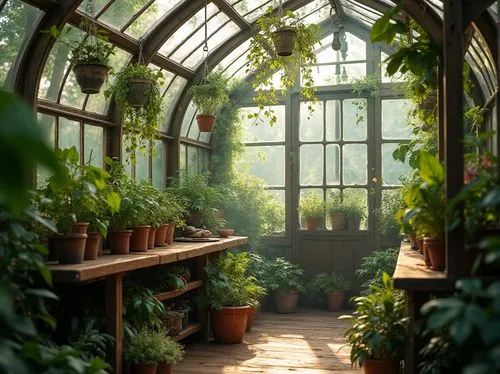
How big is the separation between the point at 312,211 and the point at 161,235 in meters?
3.11

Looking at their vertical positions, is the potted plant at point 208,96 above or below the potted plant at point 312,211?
above

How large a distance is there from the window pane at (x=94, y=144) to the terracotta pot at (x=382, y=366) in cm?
304

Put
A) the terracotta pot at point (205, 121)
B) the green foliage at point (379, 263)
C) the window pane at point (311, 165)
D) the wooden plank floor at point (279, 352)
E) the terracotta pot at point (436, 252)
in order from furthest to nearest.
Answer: the window pane at point (311, 165) → the green foliage at point (379, 263) → the terracotta pot at point (205, 121) → the wooden plank floor at point (279, 352) → the terracotta pot at point (436, 252)

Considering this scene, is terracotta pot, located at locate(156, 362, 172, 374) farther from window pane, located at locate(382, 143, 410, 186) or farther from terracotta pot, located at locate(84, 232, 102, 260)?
window pane, located at locate(382, 143, 410, 186)

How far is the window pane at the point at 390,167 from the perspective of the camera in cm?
795

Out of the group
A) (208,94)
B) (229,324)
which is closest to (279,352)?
(229,324)

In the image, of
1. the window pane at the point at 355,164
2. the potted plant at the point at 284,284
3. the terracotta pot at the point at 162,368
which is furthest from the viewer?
the window pane at the point at 355,164

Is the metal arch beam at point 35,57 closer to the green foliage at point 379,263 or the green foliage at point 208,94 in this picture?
the green foliage at point 208,94

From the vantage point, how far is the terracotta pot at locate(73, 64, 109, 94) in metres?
4.46

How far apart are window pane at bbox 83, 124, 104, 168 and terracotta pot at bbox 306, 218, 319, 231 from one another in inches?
135

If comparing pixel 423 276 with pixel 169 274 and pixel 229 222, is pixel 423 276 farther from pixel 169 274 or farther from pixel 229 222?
pixel 229 222

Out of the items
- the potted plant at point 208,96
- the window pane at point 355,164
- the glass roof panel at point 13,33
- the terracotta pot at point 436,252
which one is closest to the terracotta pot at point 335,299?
the window pane at point 355,164

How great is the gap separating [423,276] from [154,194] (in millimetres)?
2897

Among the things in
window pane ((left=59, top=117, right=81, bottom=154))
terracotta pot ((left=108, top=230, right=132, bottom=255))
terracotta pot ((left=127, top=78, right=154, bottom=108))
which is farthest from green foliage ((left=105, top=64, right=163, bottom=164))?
terracotta pot ((left=108, top=230, right=132, bottom=255))
